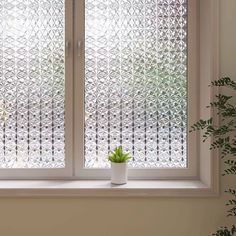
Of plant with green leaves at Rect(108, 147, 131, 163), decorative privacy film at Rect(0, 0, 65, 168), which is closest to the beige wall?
plant with green leaves at Rect(108, 147, 131, 163)

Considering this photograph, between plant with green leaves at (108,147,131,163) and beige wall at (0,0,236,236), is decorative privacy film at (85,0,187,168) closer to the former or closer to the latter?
plant with green leaves at (108,147,131,163)

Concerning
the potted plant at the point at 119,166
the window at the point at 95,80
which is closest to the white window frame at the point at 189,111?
the window at the point at 95,80

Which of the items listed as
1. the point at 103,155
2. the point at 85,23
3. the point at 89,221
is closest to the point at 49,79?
the point at 85,23

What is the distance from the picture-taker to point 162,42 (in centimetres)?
Answer: 245

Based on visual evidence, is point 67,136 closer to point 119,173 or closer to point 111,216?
point 119,173

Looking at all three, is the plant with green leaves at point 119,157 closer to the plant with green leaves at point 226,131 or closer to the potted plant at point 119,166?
the potted plant at point 119,166

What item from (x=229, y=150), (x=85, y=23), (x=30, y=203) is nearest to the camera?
(x=229, y=150)

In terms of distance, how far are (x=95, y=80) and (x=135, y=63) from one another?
0.27 m

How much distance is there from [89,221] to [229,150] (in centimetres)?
87

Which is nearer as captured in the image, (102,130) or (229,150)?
(229,150)

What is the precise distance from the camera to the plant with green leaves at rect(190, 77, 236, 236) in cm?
201

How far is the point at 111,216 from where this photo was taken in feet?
7.39

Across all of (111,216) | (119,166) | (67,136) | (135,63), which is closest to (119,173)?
(119,166)

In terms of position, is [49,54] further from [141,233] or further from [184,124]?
[141,233]
